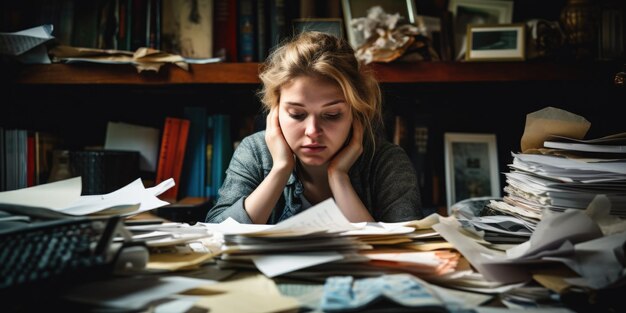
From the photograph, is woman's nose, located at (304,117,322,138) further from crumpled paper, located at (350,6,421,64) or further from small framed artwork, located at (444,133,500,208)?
small framed artwork, located at (444,133,500,208)

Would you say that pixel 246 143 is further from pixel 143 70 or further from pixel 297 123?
pixel 143 70

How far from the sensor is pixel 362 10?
171 centimetres

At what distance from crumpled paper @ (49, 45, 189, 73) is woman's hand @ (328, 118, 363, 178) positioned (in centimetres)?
70

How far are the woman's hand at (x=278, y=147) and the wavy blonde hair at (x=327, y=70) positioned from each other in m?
0.06

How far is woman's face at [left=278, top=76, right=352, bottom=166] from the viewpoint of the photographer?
106 centimetres

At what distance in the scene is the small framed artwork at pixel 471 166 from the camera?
69.2 inches

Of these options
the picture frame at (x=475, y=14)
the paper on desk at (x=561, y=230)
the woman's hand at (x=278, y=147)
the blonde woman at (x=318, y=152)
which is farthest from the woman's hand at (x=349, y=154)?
the picture frame at (x=475, y=14)

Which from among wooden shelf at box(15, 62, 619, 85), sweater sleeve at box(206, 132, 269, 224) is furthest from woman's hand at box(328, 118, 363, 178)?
wooden shelf at box(15, 62, 619, 85)

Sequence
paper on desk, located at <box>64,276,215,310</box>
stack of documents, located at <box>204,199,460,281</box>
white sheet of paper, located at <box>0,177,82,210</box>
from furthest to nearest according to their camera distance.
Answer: white sheet of paper, located at <box>0,177,82,210</box> < stack of documents, located at <box>204,199,460,281</box> < paper on desk, located at <box>64,276,215,310</box>

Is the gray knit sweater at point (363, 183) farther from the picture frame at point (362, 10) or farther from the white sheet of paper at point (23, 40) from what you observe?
the white sheet of paper at point (23, 40)

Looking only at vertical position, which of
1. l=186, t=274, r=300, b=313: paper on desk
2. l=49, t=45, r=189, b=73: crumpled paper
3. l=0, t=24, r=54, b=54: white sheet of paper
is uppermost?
l=0, t=24, r=54, b=54: white sheet of paper

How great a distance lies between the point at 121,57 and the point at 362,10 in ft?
3.05

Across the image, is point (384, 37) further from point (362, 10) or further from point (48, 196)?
point (48, 196)

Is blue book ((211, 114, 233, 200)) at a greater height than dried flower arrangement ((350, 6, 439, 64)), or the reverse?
dried flower arrangement ((350, 6, 439, 64))
